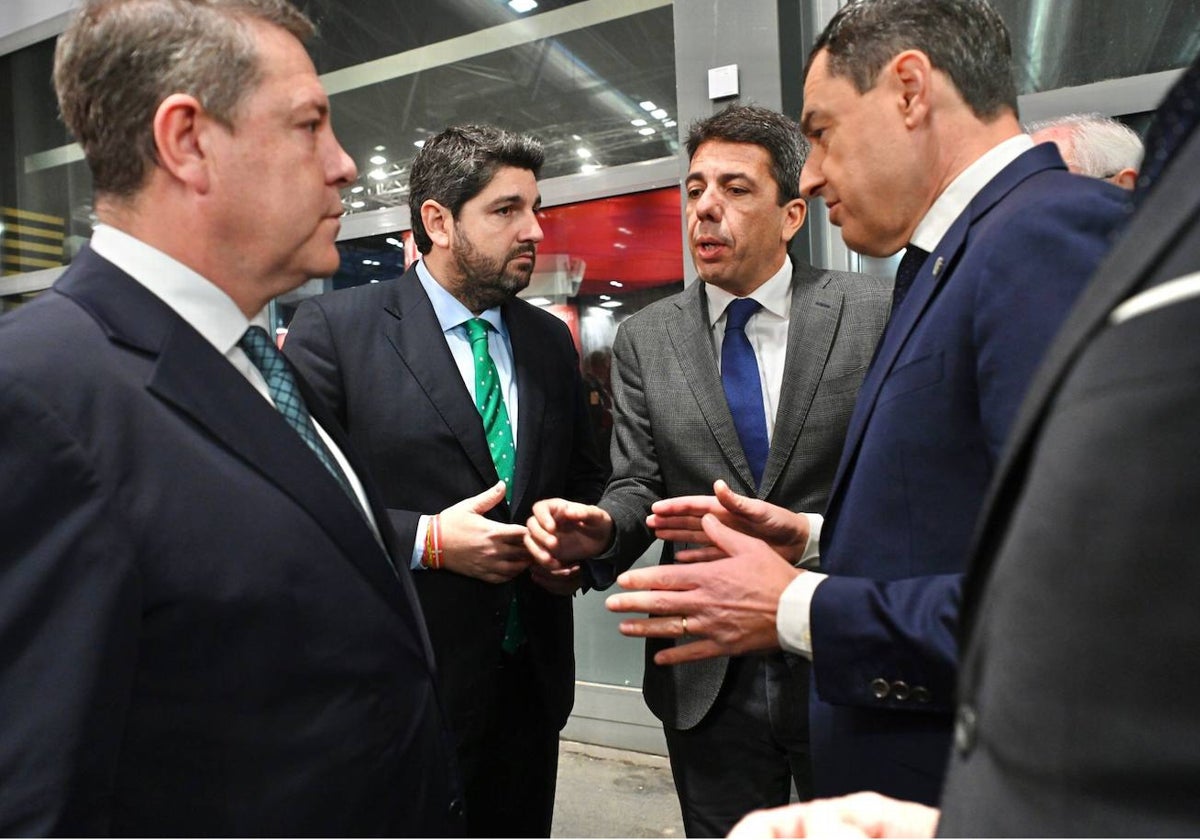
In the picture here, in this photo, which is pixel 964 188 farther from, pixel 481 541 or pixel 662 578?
pixel 481 541

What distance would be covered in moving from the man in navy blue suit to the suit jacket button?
21.3 inches

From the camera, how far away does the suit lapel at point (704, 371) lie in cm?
204

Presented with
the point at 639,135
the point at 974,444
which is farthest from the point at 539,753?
the point at 639,135

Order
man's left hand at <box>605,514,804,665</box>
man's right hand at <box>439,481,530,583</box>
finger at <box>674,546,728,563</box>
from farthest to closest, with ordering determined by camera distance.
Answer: man's right hand at <box>439,481,530,583</box> < finger at <box>674,546,728,563</box> < man's left hand at <box>605,514,804,665</box>

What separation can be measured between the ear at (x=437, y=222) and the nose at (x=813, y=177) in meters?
1.09

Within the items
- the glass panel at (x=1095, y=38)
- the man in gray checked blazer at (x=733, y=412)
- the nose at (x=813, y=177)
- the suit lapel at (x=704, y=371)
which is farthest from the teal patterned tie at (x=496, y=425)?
the glass panel at (x=1095, y=38)

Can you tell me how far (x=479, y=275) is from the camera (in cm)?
232

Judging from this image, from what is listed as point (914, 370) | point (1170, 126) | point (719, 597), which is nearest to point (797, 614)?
point (719, 597)

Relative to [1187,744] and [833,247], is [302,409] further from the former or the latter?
[833,247]

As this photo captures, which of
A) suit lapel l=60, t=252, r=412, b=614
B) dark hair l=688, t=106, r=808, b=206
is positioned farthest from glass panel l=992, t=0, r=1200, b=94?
suit lapel l=60, t=252, r=412, b=614

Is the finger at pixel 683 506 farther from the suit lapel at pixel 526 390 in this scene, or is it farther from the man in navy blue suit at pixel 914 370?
the suit lapel at pixel 526 390

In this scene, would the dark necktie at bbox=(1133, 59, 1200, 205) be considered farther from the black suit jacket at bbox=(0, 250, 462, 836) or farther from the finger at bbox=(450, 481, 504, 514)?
the finger at bbox=(450, 481, 504, 514)

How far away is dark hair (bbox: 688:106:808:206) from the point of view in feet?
7.54

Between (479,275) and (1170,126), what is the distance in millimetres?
1935
